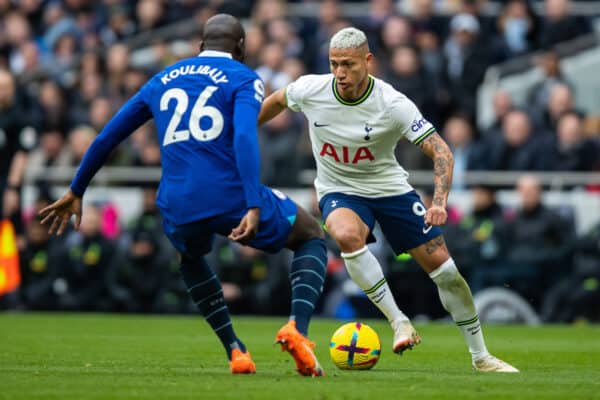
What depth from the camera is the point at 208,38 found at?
909cm

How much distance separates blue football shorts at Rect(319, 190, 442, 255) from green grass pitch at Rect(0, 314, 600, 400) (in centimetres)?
97

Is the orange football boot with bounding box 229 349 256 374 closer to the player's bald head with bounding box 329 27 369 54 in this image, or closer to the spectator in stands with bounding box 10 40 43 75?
the player's bald head with bounding box 329 27 369 54

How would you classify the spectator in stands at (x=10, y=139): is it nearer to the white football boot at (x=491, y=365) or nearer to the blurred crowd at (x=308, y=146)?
the blurred crowd at (x=308, y=146)

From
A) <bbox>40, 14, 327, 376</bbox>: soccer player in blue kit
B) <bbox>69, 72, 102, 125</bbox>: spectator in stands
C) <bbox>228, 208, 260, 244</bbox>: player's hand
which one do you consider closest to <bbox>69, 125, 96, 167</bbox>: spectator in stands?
<bbox>69, 72, 102, 125</bbox>: spectator in stands

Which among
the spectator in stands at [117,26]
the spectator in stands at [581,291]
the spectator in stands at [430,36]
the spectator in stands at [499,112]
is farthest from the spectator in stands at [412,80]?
the spectator in stands at [117,26]

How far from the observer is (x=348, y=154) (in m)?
9.94

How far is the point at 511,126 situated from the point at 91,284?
6.55m

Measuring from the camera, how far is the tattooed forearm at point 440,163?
30.5 feet

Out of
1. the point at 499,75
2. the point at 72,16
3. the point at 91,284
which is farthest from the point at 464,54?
the point at 72,16

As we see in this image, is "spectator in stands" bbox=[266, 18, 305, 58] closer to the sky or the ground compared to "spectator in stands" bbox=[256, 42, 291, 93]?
closer to the sky

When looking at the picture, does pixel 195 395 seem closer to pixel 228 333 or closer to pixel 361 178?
pixel 228 333

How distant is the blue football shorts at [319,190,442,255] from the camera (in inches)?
388

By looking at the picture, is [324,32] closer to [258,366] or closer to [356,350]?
[258,366]

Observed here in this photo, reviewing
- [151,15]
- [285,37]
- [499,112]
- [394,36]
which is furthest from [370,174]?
[151,15]
